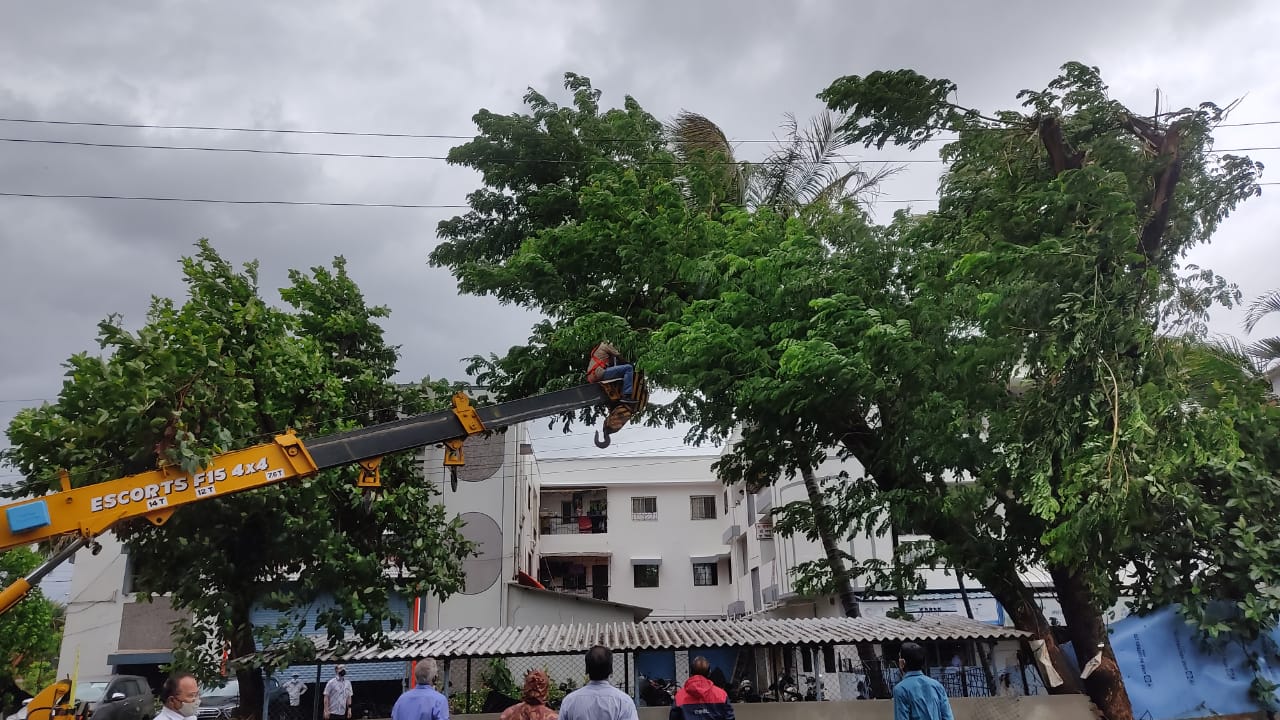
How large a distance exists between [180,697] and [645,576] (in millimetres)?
32774

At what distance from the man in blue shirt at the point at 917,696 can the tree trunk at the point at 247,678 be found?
9.40 m

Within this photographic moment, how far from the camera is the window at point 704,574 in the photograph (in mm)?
37594

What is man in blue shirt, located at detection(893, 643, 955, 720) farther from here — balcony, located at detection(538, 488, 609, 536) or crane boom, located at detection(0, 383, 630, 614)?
balcony, located at detection(538, 488, 609, 536)

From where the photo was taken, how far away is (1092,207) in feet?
31.5

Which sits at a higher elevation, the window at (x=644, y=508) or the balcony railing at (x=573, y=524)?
the window at (x=644, y=508)

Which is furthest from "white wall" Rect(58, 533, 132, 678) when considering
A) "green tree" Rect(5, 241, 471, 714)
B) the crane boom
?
the crane boom

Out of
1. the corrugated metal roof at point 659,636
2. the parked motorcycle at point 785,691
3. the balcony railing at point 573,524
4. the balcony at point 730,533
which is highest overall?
the balcony railing at point 573,524

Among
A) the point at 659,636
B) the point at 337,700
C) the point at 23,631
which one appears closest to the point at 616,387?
the point at 659,636

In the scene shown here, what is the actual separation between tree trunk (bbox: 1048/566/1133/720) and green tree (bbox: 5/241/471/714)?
29.4 ft

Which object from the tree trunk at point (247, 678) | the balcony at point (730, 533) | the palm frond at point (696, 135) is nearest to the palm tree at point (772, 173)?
the palm frond at point (696, 135)

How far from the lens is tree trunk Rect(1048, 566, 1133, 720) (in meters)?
10.9

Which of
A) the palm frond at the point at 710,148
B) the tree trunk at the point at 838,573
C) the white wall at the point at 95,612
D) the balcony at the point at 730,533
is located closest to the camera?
the tree trunk at the point at 838,573

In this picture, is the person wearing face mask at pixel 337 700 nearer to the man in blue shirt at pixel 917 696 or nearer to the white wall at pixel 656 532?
the man in blue shirt at pixel 917 696

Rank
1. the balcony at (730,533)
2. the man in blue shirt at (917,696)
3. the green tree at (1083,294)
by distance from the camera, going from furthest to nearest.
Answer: the balcony at (730,533) < the green tree at (1083,294) < the man in blue shirt at (917,696)
